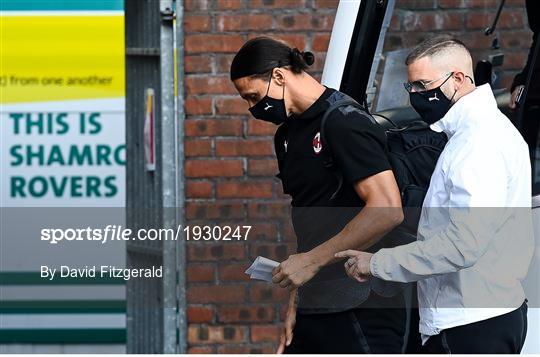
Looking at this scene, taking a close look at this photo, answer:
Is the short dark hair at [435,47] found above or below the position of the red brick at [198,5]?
below

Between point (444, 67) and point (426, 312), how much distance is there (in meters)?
0.59

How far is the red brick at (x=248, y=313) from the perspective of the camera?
17.6ft

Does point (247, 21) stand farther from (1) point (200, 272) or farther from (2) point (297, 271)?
(2) point (297, 271)

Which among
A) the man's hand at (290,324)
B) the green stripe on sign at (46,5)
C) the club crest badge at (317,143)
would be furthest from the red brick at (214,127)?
the club crest badge at (317,143)

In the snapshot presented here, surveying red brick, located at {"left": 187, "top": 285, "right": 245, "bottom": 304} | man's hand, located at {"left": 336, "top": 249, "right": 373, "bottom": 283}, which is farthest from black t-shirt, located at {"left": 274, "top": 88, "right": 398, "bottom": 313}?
red brick, located at {"left": 187, "top": 285, "right": 245, "bottom": 304}

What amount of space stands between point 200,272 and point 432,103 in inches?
97.4

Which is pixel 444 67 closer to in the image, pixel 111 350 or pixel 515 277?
pixel 515 277

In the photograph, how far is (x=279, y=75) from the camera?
3.25 metres

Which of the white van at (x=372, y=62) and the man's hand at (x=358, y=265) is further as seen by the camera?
the white van at (x=372, y=62)

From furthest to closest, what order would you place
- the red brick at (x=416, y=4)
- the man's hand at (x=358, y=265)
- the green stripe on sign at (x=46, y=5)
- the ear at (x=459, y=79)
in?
1. the green stripe on sign at (x=46, y=5)
2. the red brick at (x=416, y=4)
3. the ear at (x=459, y=79)
4. the man's hand at (x=358, y=265)

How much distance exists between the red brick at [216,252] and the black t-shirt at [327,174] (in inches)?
80.4

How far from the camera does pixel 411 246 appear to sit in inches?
112

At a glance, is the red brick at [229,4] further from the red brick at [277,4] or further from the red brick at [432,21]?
the red brick at [432,21]

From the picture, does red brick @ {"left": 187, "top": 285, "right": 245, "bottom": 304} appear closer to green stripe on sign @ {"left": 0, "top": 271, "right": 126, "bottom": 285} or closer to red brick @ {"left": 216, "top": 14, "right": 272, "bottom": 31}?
green stripe on sign @ {"left": 0, "top": 271, "right": 126, "bottom": 285}
